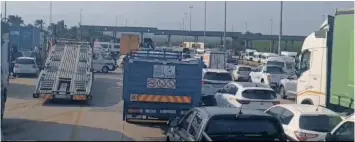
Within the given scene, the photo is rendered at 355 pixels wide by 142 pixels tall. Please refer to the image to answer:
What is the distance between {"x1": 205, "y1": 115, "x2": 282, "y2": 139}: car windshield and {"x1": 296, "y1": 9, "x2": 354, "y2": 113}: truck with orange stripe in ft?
19.7

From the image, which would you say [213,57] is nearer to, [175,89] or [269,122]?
[175,89]

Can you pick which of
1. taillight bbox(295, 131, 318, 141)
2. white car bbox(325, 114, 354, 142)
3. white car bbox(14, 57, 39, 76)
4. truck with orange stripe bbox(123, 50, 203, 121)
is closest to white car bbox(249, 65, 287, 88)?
white car bbox(14, 57, 39, 76)

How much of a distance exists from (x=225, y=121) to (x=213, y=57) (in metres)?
38.1

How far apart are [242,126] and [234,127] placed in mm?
127

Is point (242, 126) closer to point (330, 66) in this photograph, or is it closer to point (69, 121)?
point (330, 66)

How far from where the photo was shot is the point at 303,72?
66.3 ft

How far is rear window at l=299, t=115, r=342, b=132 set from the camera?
1257 centimetres

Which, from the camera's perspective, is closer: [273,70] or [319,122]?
[319,122]

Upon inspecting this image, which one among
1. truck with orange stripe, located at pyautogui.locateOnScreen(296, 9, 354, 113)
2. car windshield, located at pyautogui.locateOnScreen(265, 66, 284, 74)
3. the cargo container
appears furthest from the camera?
the cargo container

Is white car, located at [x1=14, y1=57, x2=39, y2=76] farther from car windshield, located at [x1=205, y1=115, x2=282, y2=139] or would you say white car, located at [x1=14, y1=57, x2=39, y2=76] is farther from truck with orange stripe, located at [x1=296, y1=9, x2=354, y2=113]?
car windshield, located at [x1=205, y1=115, x2=282, y2=139]

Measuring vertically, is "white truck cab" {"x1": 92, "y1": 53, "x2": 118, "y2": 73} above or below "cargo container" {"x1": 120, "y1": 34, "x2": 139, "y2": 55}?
below

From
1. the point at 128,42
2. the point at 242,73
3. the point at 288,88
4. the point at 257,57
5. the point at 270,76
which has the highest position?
the point at 128,42

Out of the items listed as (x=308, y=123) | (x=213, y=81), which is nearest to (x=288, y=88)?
(x=213, y=81)

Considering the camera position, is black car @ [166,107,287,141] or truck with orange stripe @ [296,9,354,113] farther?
truck with orange stripe @ [296,9,354,113]
